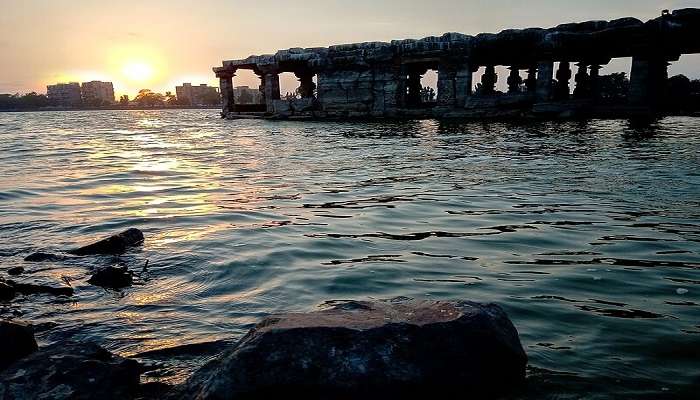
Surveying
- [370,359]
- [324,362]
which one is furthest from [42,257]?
[370,359]

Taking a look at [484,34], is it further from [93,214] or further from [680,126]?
[93,214]

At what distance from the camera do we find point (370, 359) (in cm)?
248

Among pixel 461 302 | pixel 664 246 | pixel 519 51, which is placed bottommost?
pixel 664 246

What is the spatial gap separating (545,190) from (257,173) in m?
6.70

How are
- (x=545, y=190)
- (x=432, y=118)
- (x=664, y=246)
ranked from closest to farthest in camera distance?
(x=664, y=246)
(x=545, y=190)
(x=432, y=118)

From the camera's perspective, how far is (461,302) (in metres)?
3.11

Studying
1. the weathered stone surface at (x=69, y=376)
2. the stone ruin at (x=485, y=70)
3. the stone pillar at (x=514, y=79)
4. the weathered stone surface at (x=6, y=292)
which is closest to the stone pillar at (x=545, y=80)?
the stone ruin at (x=485, y=70)

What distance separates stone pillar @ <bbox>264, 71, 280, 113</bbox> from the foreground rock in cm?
3993

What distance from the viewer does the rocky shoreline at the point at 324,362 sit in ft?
7.88

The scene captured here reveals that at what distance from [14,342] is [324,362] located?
193 centimetres

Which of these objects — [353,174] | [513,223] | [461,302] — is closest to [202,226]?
[513,223]

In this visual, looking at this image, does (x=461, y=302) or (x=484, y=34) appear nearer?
(x=461, y=302)

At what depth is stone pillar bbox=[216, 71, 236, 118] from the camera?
45.8 m

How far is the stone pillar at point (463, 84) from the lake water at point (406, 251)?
20.2 m
